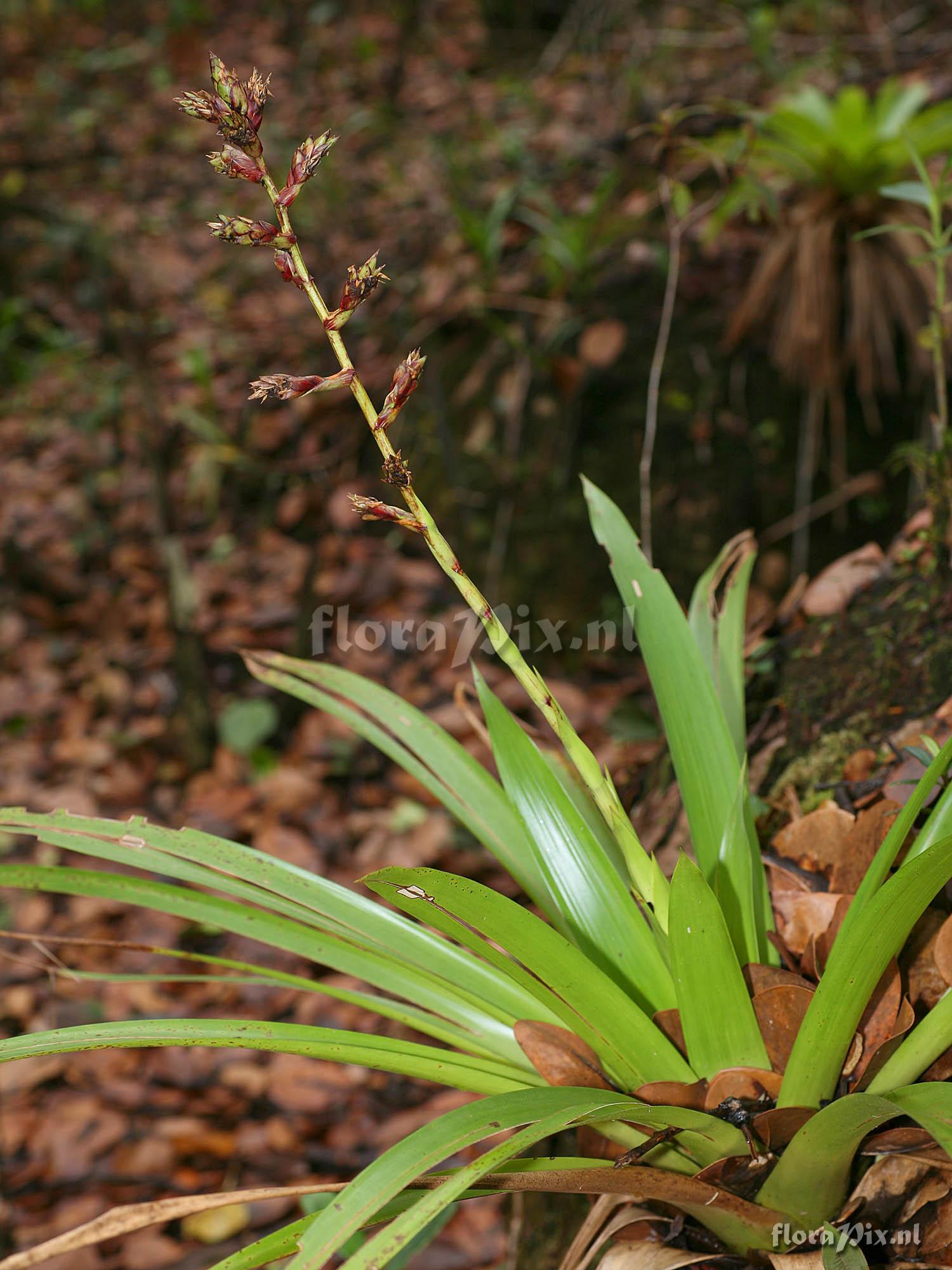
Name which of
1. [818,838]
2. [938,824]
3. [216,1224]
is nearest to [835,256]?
[818,838]

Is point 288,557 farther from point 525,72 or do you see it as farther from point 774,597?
point 525,72

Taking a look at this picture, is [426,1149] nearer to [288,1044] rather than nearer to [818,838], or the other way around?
[288,1044]

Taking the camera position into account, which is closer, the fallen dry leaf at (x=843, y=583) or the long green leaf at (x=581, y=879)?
the long green leaf at (x=581, y=879)

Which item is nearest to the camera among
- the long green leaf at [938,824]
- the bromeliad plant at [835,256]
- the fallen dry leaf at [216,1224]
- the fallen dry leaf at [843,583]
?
the long green leaf at [938,824]

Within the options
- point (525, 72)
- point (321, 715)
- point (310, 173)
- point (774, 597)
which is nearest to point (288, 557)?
point (321, 715)

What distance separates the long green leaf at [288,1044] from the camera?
75 centimetres

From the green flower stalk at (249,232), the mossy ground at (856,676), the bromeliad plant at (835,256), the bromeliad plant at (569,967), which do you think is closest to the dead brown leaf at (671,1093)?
the bromeliad plant at (569,967)

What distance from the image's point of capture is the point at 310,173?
699 millimetres

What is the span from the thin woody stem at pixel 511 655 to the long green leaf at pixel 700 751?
105 mm

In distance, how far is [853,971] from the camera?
74cm

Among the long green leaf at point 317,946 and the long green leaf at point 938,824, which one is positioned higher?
the long green leaf at point 938,824

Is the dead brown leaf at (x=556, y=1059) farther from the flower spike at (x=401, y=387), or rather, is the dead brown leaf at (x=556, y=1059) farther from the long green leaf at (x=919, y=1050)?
the flower spike at (x=401, y=387)

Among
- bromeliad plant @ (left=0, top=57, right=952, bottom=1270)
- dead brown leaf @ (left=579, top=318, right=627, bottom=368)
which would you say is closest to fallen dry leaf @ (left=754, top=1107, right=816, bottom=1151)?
bromeliad plant @ (left=0, top=57, right=952, bottom=1270)

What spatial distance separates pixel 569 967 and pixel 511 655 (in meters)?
0.28
